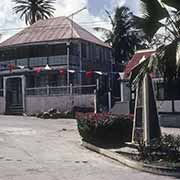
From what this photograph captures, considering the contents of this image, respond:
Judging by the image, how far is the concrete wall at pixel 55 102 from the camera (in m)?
38.4

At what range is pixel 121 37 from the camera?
60438mm

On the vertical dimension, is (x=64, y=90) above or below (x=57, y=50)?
below

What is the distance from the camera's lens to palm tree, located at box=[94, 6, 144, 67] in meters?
59.6

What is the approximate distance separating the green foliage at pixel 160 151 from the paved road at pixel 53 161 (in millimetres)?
667

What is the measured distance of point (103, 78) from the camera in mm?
50281

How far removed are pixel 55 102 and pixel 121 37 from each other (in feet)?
73.9

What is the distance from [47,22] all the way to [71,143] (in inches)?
1269

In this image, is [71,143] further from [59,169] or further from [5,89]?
[5,89]

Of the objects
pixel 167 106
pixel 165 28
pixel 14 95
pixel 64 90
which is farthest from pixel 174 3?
pixel 14 95

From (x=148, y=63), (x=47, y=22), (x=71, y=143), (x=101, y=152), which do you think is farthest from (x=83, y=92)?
(x=148, y=63)

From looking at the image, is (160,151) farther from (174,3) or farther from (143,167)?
(174,3)

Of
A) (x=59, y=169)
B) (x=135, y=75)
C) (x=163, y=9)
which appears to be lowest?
(x=59, y=169)

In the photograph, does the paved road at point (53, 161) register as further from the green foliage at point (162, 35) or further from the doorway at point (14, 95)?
the doorway at point (14, 95)

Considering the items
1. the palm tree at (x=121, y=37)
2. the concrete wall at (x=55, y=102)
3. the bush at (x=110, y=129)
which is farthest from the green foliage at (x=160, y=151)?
the palm tree at (x=121, y=37)
